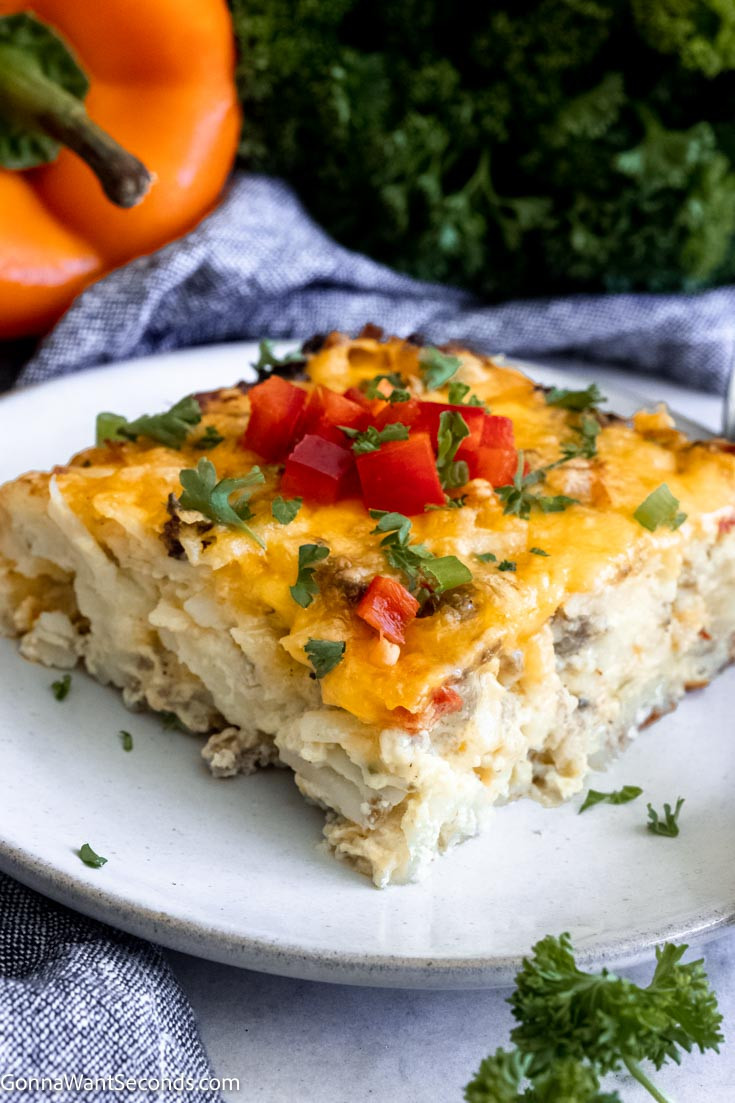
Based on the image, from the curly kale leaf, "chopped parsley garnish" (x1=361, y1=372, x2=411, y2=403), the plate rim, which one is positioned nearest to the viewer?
the plate rim

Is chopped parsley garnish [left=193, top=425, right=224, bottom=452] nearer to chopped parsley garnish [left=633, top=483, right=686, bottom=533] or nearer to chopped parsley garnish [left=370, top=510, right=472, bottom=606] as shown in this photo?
chopped parsley garnish [left=370, top=510, right=472, bottom=606]

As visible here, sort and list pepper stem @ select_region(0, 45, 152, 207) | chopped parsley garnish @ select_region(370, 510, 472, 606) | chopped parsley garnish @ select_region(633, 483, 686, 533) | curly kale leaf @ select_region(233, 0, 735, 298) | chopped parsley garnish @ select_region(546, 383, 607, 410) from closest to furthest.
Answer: chopped parsley garnish @ select_region(370, 510, 472, 606)
chopped parsley garnish @ select_region(633, 483, 686, 533)
chopped parsley garnish @ select_region(546, 383, 607, 410)
pepper stem @ select_region(0, 45, 152, 207)
curly kale leaf @ select_region(233, 0, 735, 298)

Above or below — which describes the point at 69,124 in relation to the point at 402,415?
above

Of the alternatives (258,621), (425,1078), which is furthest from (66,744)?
(425,1078)

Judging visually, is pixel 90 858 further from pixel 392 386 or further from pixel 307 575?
pixel 392 386

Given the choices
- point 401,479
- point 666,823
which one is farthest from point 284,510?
point 666,823

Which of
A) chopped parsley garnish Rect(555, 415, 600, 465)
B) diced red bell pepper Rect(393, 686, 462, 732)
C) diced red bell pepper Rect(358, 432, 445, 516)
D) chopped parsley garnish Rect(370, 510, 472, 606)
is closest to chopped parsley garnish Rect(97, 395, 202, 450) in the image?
diced red bell pepper Rect(358, 432, 445, 516)
